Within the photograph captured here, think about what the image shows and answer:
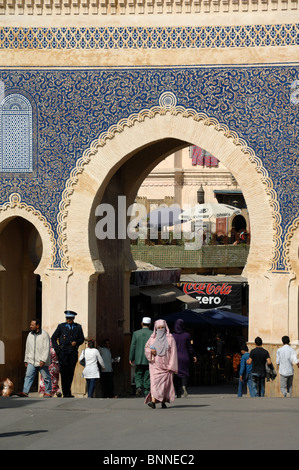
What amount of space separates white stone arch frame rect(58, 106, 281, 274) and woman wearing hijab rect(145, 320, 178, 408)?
292 centimetres

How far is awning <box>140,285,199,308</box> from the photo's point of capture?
810 inches

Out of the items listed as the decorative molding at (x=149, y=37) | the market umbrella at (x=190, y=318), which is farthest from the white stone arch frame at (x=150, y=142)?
the market umbrella at (x=190, y=318)

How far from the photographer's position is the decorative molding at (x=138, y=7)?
13.5 metres

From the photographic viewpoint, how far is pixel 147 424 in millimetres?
9336

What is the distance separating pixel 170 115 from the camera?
44.8 ft

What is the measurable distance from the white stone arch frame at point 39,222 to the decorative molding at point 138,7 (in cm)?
245

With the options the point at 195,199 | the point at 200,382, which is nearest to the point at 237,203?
the point at 195,199

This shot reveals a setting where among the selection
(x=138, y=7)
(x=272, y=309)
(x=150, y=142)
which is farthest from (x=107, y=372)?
(x=138, y=7)

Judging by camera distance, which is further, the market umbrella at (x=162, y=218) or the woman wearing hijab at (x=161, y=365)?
the market umbrella at (x=162, y=218)

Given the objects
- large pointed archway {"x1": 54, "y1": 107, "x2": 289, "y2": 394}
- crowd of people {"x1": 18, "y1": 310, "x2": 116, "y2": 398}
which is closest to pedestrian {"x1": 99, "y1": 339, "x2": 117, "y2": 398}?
large pointed archway {"x1": 54, "y1": 107, "x2": 289, "y2": 394}

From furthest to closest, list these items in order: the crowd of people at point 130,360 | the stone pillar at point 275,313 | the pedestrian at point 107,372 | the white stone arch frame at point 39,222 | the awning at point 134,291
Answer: the awning at point 134,291 → the pedestrian at point 107,372 → the white stone arch frame at point 39,222 → the stone pillar at point 275,313 → the crowd of people at point 130,360

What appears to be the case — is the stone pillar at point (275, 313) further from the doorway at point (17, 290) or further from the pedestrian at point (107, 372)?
the doorway at point (17, 290)

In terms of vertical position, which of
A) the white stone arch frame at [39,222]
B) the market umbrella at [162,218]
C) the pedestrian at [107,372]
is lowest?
the pedestrian at [107,372]
